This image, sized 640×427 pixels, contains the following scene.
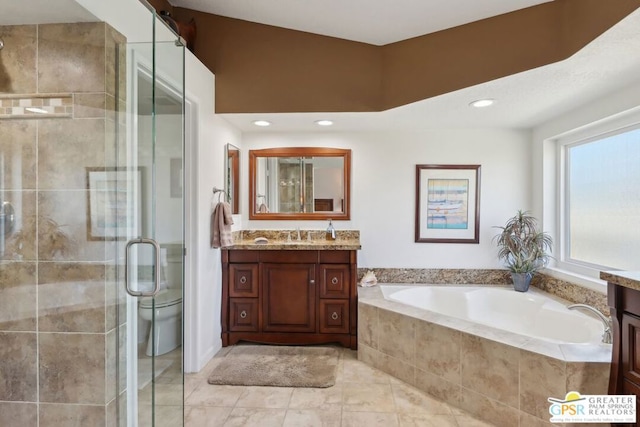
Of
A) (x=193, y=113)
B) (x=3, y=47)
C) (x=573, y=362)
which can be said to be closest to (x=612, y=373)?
(x=573, y=362)

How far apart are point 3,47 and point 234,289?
7.16 ft

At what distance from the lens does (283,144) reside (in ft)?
11.6

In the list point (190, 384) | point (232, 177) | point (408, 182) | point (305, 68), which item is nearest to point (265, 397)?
point (190, 384)

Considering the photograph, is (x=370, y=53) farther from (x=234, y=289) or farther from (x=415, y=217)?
(x=234, y=289)

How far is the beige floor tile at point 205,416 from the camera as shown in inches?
77.8

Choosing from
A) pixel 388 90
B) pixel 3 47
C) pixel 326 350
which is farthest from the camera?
pixel 326 350

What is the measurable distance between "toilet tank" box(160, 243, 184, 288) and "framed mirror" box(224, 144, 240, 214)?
1.11 metres

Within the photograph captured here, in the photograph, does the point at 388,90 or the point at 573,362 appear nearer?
the point at 573,362

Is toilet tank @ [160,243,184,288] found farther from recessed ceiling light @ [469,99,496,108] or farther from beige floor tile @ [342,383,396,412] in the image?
recessed ceiling light @ [469,99,496,108]

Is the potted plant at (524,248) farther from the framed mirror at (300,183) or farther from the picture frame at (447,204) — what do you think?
the framed mirror at (300,183)

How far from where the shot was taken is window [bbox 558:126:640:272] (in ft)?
7.77

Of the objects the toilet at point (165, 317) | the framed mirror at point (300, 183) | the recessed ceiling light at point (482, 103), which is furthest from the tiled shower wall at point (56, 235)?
the recessed ceiling light at point (482, 103)

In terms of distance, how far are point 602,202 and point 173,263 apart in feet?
10.4

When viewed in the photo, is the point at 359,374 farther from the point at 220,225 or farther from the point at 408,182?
the point at 408,182
